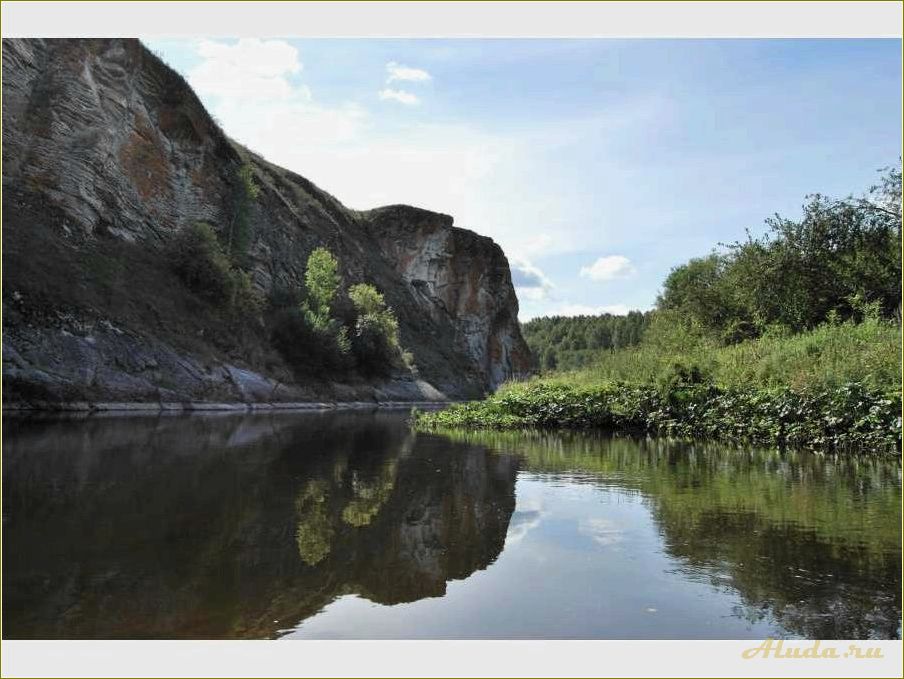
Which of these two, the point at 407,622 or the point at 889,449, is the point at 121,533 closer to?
the point at 407,622

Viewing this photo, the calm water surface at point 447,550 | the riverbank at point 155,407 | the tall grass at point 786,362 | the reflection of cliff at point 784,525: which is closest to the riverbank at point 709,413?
the tall grass at point 786,362

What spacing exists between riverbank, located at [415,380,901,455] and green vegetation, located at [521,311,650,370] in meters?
123

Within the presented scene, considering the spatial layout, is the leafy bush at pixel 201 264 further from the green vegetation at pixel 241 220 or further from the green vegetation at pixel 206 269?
the green vegetation at pixel 241 220

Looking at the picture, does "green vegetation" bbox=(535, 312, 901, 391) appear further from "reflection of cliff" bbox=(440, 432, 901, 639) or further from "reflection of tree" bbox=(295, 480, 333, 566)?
"reflection of tree" bbox=(295, 480, 333, 566)

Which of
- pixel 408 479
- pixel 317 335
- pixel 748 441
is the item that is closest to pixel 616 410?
pixel 748 441

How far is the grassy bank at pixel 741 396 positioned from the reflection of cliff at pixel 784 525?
131 cm

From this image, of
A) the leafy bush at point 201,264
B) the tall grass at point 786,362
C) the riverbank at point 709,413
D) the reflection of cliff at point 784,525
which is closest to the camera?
the reflection of cliff at point 784,525

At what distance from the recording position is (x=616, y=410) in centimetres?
1725

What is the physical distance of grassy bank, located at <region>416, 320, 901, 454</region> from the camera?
40.0 ft

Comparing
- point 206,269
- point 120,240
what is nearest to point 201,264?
point 206,269

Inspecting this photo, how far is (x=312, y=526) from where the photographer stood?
6.02 metres

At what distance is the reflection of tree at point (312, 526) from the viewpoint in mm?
5109

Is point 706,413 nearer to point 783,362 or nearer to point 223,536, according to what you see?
point 783,362

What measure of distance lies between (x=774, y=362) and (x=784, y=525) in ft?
35.3
